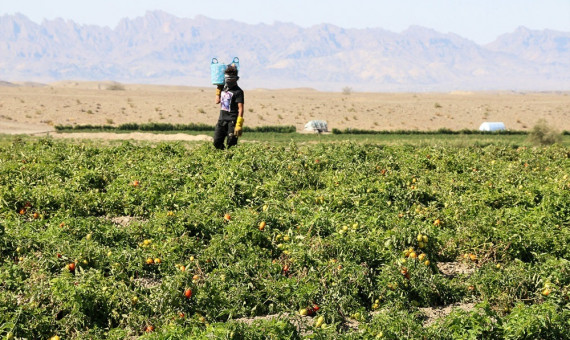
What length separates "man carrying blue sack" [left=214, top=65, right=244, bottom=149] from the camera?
1380 centimetres

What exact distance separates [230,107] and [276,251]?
21.3 ft

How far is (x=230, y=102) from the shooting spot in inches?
548

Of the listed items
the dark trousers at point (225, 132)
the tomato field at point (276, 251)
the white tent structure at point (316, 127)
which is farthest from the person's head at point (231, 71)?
the white tent structure at point (316, 127)

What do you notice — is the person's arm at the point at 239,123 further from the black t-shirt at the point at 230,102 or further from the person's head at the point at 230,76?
the person's head at the point at 230,76

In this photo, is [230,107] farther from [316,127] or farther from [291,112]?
[291,112]

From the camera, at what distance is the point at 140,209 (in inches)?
376

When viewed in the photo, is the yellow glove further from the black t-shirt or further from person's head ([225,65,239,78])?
person's head ([225,65,239,78])

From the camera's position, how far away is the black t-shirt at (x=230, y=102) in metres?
13.9

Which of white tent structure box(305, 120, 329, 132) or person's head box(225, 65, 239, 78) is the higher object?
person's head box(225, 65, 239, 78)

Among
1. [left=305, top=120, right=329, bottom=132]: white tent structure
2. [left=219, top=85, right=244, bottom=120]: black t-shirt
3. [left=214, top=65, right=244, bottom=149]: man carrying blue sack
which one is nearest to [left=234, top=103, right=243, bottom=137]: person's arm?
[left=214, top=65, right=244, bottom=149]: man carrying blue sack

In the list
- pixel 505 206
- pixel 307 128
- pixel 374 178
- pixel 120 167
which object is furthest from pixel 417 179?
pixel 307 128

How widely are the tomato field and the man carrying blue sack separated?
1652 mm

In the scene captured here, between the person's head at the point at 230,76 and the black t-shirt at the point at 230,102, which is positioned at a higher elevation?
the person's head at the point at 230,76

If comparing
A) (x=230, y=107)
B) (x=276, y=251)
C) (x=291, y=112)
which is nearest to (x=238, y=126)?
(x=230, y=107)
